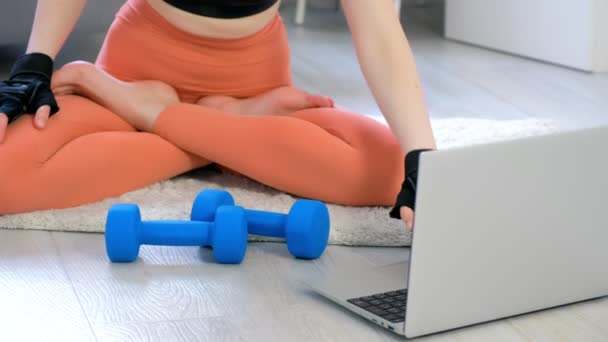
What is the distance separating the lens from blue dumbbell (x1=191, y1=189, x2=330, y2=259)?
141 cm

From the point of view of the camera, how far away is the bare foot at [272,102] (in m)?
1.75

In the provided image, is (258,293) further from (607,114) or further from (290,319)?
(607,114)

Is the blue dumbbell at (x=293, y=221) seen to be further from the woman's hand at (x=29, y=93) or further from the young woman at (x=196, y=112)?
the woman's hand at (x=29, y=93)

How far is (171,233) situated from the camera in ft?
4.57

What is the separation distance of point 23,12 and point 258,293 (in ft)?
4.46

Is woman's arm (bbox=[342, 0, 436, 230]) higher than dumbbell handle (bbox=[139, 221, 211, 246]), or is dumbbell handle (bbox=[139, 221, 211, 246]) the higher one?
woman's arm (bbox=[342, 0, 436, 230])

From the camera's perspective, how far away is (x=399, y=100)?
1454 mm

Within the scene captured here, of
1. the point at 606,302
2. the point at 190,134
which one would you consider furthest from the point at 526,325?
the point at 190,134

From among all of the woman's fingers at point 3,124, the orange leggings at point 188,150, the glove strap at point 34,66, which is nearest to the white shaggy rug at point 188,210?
the orange leggings at point 188,150

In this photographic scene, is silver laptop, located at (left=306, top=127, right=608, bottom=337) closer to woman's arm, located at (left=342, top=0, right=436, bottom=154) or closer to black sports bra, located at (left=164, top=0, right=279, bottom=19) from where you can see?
woman's arm, located at (left=342, top=0, right=436, bottom=154)

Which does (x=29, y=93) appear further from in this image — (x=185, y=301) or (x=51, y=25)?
(x=185, y=301)

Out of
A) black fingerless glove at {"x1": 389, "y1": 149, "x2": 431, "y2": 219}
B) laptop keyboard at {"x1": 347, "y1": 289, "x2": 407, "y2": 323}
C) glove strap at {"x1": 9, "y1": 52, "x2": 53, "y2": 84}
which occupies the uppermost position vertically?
glove strap at {"x1": 9, "y1": 52, "x2": 53, "y2": 84}

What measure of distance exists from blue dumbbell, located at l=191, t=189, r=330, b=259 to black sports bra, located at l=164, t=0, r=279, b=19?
374 millimetres

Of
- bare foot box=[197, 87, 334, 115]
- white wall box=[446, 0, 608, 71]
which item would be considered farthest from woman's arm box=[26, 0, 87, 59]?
white wall box=[446, 0, 608, 71]
